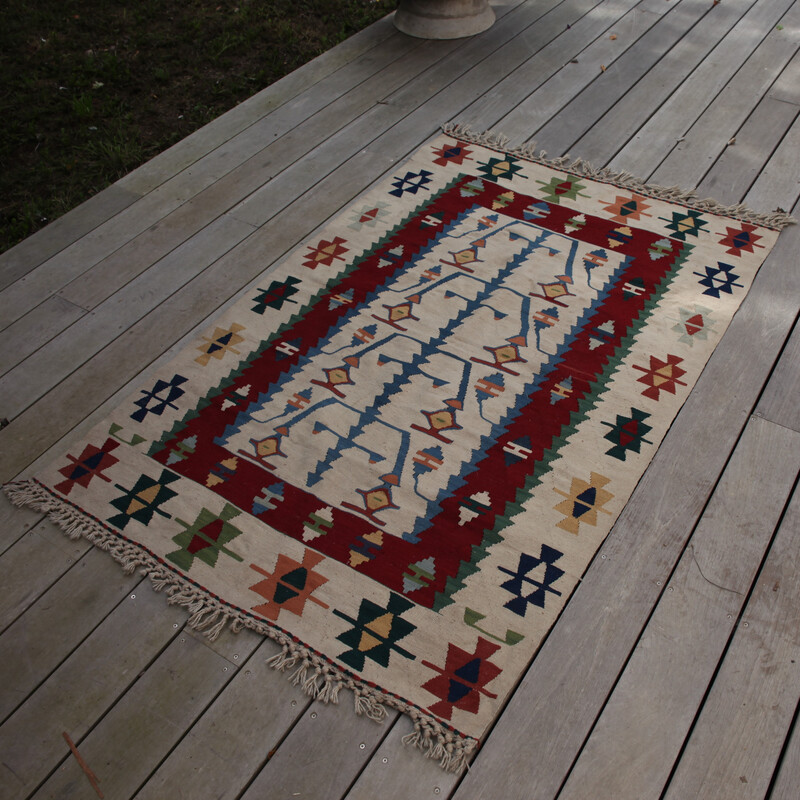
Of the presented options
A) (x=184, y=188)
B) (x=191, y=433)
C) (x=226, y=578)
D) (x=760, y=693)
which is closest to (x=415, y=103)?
(x=184, y=188)

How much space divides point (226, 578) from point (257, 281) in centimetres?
108

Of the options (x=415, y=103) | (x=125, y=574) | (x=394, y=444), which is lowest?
(x=125, y=574)

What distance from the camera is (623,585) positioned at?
1.61m

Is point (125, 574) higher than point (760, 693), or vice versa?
point (760, 693)

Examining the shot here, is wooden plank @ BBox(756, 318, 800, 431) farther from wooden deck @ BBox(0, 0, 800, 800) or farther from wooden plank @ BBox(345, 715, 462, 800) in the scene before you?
wooden plank @ BBox(345, 715, 462, 800)

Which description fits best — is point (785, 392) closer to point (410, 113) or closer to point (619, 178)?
point (619, 178)

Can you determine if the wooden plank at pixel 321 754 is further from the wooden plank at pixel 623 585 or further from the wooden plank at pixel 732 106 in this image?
the wooden plank at pixel 732 106

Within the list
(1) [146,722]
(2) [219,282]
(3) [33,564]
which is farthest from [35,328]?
(1) [146,722]

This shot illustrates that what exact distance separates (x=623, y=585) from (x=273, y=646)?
781 millimetres

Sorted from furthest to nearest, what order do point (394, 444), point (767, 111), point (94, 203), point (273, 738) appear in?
point (767, 111)
point (94, 203)
point (394, 444)
point (273, 738)

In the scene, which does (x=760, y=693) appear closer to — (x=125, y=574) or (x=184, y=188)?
(x=125, y=574)

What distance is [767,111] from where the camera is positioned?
9.66 ft

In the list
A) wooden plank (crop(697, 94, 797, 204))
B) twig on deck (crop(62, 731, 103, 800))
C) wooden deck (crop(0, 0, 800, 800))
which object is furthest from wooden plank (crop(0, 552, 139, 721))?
wooden plank (crop(697, 94, 797, 204))

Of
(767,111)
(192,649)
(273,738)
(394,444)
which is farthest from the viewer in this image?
(767,111)
